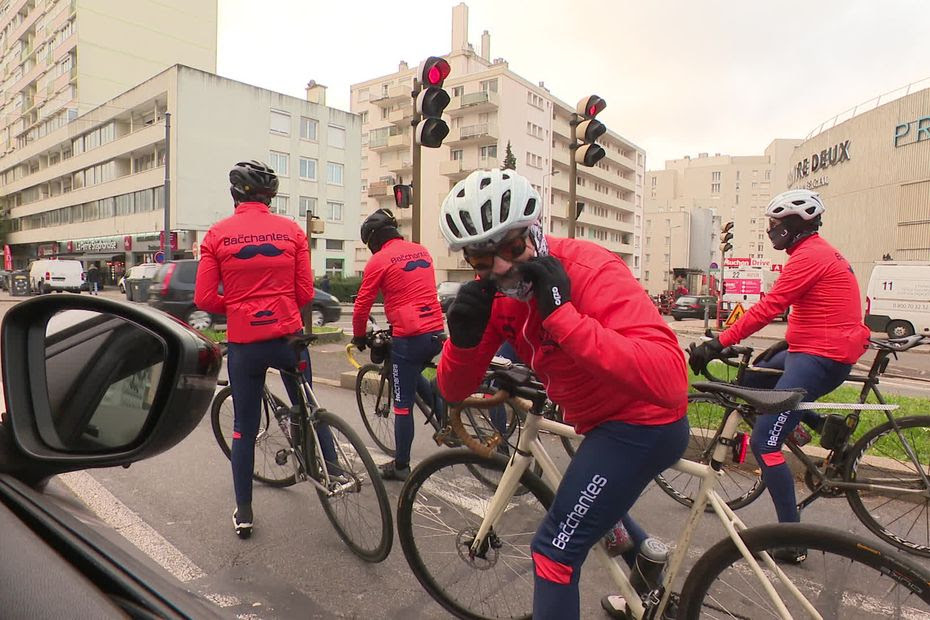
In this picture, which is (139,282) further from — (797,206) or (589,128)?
(797,206)

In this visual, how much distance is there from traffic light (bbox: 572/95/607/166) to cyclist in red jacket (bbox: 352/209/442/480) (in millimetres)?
4843

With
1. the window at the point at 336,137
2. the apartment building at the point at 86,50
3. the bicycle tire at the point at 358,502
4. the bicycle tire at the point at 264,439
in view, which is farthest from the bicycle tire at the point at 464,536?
the apartment building at the point at 86,50

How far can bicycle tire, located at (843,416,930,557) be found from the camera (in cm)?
334

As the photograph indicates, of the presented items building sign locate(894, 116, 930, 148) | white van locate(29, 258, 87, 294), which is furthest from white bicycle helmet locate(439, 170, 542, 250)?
white van locate(29, 258, 87, 294)

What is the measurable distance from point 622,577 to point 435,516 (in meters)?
0.88

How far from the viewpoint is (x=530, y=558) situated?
227cm

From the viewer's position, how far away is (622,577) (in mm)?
2207

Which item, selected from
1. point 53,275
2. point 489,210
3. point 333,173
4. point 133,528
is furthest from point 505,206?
point 333,173

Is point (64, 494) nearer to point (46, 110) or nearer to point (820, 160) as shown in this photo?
point (820, 160)

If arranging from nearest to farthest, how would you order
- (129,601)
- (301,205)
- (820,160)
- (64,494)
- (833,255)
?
(129,601), (64,494), (833,255), (820,160), (301,205)

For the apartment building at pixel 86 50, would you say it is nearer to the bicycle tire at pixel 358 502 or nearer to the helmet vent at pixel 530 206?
the bicycle tire at pixel 358 502

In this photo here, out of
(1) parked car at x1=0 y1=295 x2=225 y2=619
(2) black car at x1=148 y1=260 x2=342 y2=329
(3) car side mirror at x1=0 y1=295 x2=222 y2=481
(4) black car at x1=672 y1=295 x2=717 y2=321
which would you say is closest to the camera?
(1) parked car at x1=0 y1=295 x2=225 y2=619

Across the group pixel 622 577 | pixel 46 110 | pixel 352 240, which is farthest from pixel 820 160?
pixel 46 110

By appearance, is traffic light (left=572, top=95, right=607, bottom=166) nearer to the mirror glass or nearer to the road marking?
the road marking
